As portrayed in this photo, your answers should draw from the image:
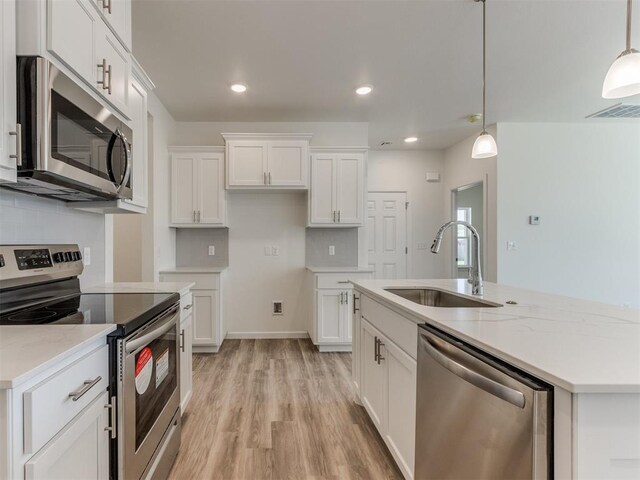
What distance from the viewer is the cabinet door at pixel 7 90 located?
107cm

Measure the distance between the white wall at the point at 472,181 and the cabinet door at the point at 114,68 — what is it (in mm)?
4183

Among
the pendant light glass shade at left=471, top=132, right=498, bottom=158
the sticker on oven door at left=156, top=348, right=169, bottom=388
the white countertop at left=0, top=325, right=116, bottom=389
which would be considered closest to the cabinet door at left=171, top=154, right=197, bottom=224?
the sticker on oven door at left=156, top=348, right=169, bottom=388

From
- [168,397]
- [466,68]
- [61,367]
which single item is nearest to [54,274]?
[168,397]

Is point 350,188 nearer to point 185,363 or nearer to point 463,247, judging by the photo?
point 185,363

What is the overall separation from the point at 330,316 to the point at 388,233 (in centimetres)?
237

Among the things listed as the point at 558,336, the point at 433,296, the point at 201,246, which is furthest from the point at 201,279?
the point at 558,336

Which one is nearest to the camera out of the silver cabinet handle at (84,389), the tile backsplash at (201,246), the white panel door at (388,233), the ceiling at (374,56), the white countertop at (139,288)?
the silver cabinet handle at (84,389)

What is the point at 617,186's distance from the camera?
4.40m

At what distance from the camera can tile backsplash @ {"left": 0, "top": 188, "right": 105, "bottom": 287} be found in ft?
4.75

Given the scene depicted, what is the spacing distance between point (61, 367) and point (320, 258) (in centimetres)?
341

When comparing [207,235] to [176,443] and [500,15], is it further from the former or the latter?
[500,15]

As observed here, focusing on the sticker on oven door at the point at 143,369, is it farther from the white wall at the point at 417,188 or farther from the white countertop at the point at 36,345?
the white wall at the point at 417,188

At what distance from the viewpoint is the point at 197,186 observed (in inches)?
150

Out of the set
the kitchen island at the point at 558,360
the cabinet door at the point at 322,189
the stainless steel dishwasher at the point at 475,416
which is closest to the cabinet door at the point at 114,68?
the kitchen island at the point at 558,360
